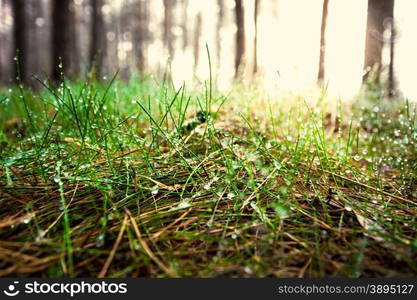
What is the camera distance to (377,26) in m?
3.56

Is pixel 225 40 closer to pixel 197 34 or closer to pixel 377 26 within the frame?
pixel 197 34

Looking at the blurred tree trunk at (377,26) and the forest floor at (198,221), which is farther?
the blurred tree trunk at (377,26)

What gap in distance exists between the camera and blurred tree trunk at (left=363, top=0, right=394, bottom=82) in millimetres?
3500

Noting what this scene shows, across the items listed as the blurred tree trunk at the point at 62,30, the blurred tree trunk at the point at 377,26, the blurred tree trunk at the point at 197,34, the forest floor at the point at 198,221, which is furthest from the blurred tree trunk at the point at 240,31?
the blurred tree trunk at the point at 197,34

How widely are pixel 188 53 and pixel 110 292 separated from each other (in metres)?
26.8

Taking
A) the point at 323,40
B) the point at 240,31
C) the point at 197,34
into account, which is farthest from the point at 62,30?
the point at 197,34

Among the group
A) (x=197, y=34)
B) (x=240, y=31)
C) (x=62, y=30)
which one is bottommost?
(x=62, y=30)

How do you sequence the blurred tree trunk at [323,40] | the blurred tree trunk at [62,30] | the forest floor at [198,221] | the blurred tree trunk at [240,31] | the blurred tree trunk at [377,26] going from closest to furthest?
the forest floor at [198,221] → the blurred tree trunk at [377,26] → the blurred tree trunk at [323,40] → the blurred tree trunk at [62,30] → the blurred tree trunk at [240,31]

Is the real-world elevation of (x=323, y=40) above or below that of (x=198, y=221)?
above

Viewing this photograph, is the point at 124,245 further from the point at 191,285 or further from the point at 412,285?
the point at 412,285

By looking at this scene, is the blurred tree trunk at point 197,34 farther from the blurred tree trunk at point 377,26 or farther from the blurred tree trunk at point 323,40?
the blurred tree trunk at point 377,26

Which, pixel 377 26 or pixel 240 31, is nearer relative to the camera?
pixel 377 26

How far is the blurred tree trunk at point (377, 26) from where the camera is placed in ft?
11.5

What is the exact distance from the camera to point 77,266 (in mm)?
730
